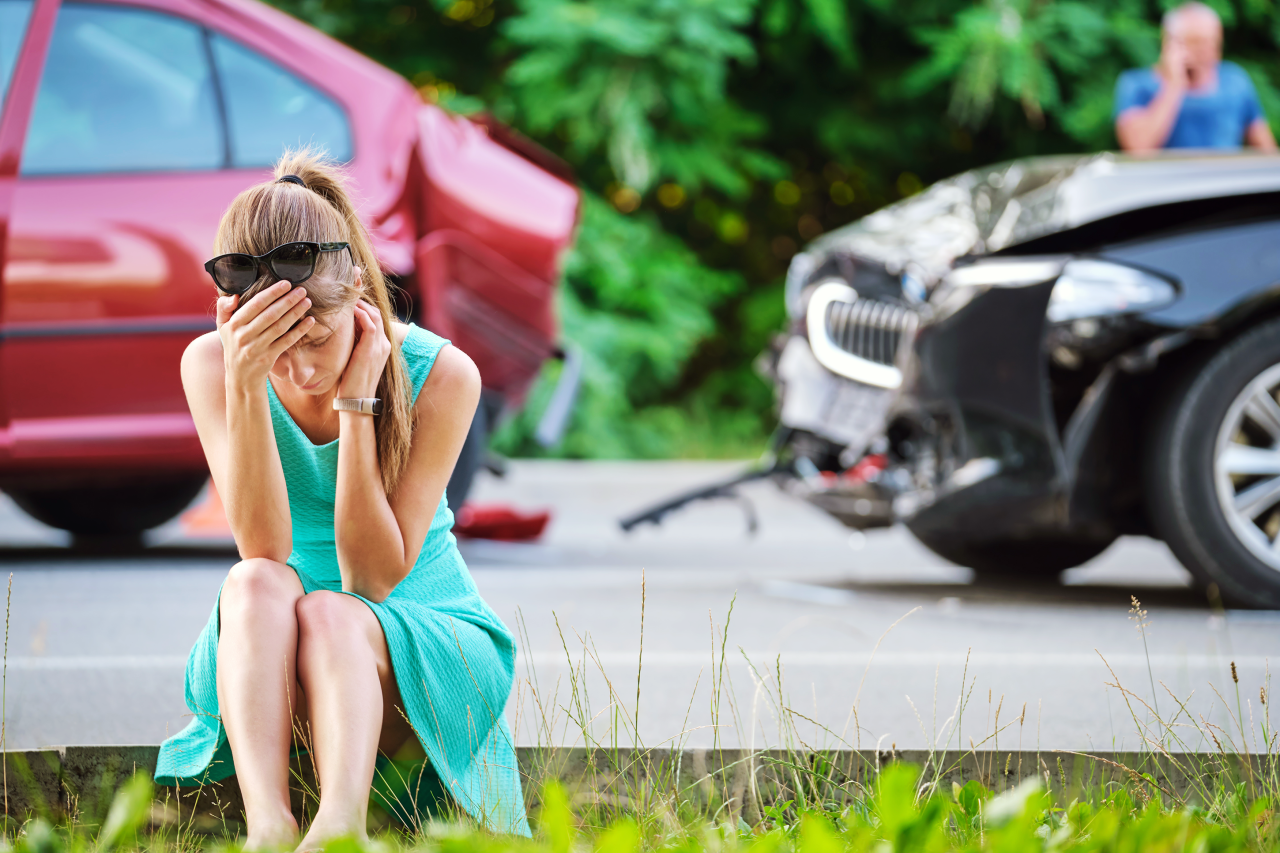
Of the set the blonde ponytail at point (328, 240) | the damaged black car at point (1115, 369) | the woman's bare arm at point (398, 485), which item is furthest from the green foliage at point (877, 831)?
the damaged black car at point (1115, 369)

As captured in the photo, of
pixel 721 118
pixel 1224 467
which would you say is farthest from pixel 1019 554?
pixel 721 118

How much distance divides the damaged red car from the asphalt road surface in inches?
26.4

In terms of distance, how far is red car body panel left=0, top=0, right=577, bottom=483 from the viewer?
5.04m

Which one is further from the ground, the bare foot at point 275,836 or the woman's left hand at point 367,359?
the woman's left hand at point 367,359

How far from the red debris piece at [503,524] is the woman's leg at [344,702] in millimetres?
4284

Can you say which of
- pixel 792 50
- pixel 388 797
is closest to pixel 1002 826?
pixel 388 797

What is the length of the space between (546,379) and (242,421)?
7841 millimetres

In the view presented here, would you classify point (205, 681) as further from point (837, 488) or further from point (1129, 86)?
point (1129, 86)

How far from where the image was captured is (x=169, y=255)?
5094 millimetres

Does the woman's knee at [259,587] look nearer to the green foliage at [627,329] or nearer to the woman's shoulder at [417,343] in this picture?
the woman's shoulder at [417,343]

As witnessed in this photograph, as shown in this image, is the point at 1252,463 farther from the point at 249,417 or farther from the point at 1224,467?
the point at 249,417

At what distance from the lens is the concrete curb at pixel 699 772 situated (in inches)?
87.9

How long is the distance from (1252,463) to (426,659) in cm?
297

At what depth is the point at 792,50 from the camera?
11.3m
